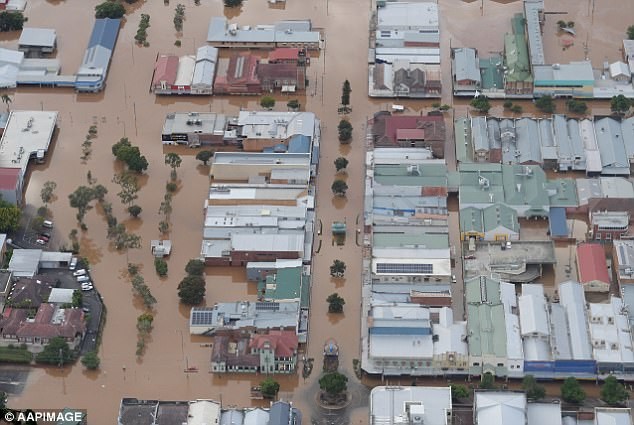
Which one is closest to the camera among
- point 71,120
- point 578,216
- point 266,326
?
point 266,326

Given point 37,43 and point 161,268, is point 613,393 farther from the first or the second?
point 37,43

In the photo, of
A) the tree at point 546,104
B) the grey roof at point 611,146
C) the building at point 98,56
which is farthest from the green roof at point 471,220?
the building at point 98,56

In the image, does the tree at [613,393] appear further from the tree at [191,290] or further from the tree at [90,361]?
the tree at [90,361]

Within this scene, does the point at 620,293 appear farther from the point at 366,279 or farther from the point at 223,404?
the point at 223,404

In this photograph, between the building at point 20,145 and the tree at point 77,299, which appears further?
the building at point 20,145

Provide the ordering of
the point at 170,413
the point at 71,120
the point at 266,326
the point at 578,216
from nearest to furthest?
1. the point at 170,413
2. the point at 266,326
3. the point at 578,216
4. the point at 71,120

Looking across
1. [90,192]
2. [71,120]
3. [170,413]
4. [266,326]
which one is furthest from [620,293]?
[71,120]

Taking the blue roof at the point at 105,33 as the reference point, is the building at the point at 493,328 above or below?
below
